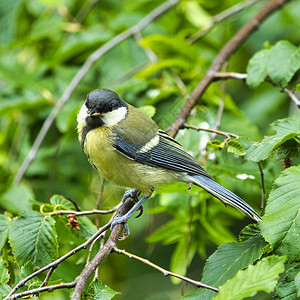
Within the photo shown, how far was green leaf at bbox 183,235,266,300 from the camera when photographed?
5.23 feet

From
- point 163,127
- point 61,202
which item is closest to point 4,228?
point 61,202

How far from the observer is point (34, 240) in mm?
1841

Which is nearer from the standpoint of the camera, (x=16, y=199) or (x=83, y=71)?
(x=16, y=199)

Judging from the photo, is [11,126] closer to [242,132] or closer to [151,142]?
[151,142]

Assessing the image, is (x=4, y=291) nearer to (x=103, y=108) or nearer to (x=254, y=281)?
(x=254, y=281)

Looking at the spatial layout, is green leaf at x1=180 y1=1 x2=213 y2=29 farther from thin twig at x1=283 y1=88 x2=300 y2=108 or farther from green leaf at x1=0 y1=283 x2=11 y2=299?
green leaf at x1=0 y1=283 x2=11 y2=299

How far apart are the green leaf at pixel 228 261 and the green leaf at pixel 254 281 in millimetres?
220

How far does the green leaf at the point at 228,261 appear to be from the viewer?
159 centimetres

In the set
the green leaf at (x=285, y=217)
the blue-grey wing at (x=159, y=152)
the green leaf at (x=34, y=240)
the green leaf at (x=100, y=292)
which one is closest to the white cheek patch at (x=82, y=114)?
the blue-grey wing at (x=159, y=152)

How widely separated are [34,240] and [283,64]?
147cm

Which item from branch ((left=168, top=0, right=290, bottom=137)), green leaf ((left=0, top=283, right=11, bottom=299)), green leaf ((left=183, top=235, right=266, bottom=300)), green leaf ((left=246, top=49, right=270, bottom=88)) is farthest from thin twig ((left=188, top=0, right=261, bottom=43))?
green leaf ((left=0, top=283, right=11, bottom=299))

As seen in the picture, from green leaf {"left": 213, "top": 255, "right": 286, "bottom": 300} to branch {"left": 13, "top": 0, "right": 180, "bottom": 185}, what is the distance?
5.86ft

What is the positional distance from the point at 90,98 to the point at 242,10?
1794 millimetres

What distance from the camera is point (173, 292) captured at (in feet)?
14.4
